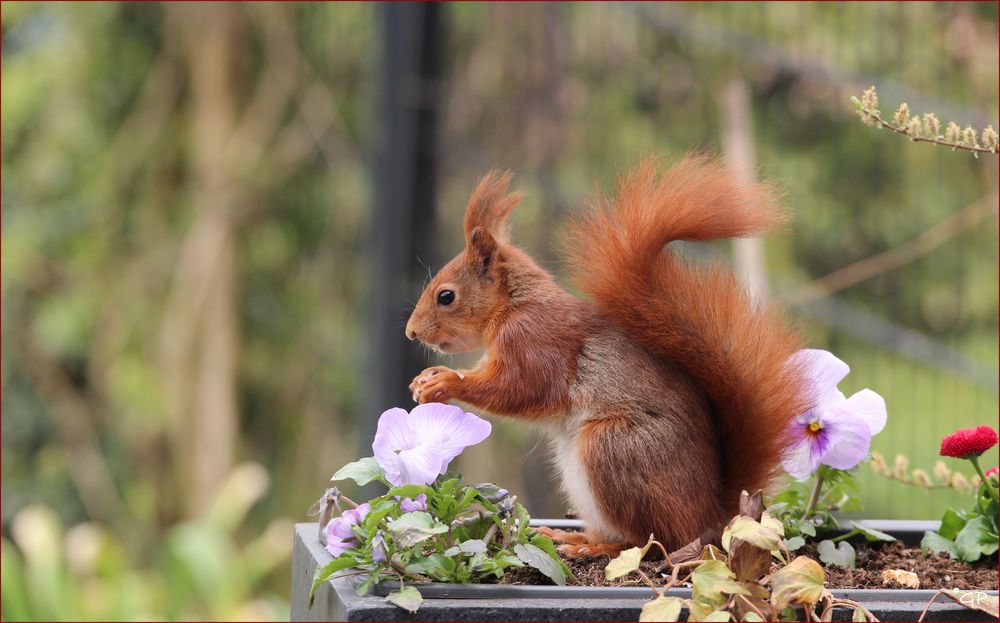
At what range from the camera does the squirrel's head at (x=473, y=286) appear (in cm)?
99

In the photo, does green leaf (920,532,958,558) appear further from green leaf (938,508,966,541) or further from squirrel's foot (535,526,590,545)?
squirrel's foot (535,526,590,545)

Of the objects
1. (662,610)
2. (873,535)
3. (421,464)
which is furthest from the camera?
(873,535)

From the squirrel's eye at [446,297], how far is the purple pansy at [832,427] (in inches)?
11.6

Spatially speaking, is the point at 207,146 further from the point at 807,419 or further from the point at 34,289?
the point at 807,419

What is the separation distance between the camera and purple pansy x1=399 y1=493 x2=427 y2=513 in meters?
0.78

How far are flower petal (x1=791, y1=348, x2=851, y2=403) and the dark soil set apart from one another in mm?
131

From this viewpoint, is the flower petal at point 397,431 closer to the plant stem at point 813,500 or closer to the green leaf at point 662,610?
the green leaf at point 662,610

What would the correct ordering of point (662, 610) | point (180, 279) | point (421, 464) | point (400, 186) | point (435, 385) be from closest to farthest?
point (662, 610) < point (421, 464) < point (435, 385) < point (400, 186) < point (180, 279)

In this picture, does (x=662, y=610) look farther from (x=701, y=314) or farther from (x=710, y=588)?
(x=701, y=314)

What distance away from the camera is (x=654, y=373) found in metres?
0.90

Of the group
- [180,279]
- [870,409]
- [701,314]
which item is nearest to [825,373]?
[870,409]

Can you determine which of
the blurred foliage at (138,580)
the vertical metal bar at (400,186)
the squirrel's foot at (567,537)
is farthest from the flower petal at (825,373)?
the blurred foliage at (138,580)

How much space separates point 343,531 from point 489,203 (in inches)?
12.9

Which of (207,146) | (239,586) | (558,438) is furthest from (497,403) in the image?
(207,146)
